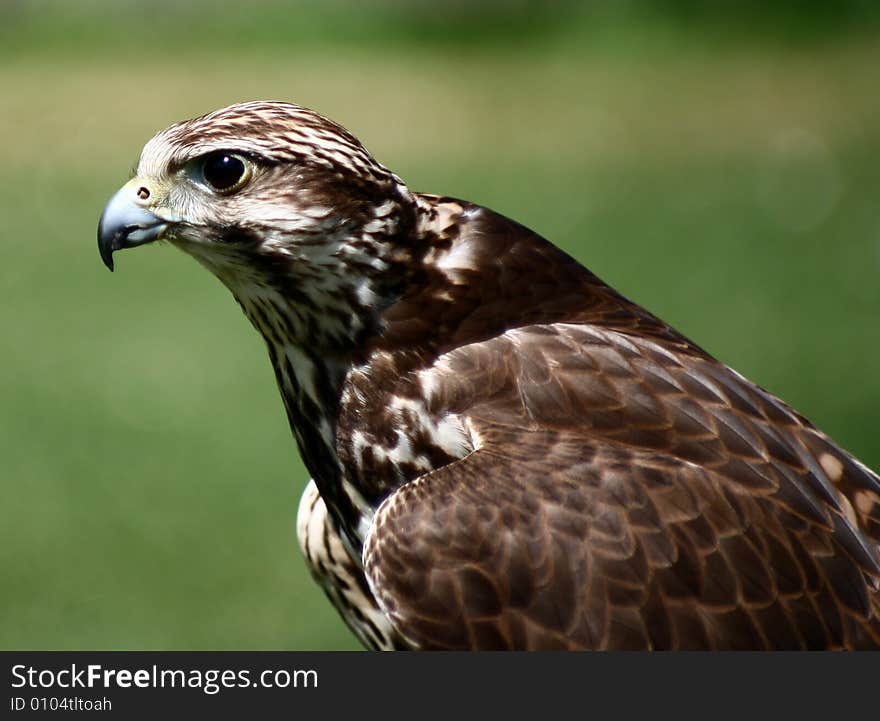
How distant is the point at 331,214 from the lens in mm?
2902

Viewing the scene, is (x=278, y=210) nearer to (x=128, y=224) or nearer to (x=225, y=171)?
(x=225, y=171)

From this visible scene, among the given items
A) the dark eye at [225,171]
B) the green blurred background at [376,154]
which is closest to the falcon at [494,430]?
the dark eye at [225,171]

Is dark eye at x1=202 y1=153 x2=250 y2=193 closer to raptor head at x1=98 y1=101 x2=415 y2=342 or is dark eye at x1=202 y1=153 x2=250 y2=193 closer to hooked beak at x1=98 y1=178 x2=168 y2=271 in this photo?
raptor head at x1=98 y1=101 x2=415 y2=342

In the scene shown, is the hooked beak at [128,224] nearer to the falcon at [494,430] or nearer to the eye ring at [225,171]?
the falcon at [494,430]

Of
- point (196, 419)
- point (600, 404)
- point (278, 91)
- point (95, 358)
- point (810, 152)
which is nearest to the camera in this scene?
point (600, 404)

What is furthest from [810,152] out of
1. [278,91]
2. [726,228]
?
[278,91]

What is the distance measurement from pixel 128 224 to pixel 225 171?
0.23 m

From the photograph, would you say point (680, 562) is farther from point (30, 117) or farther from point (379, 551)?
point (30, 117)

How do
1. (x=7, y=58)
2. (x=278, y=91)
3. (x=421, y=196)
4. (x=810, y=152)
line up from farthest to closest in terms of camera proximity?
(x=7, y=58) < (x=278, y=91) < (x=810, y=152) < (x=421, y=196)

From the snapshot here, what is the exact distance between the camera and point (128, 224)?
9.70 ft

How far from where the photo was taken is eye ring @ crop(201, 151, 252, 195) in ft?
9.48

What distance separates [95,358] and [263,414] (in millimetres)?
1236

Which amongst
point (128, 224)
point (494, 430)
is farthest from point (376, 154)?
point (494, 430)

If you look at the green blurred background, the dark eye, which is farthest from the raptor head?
the green blurred background
